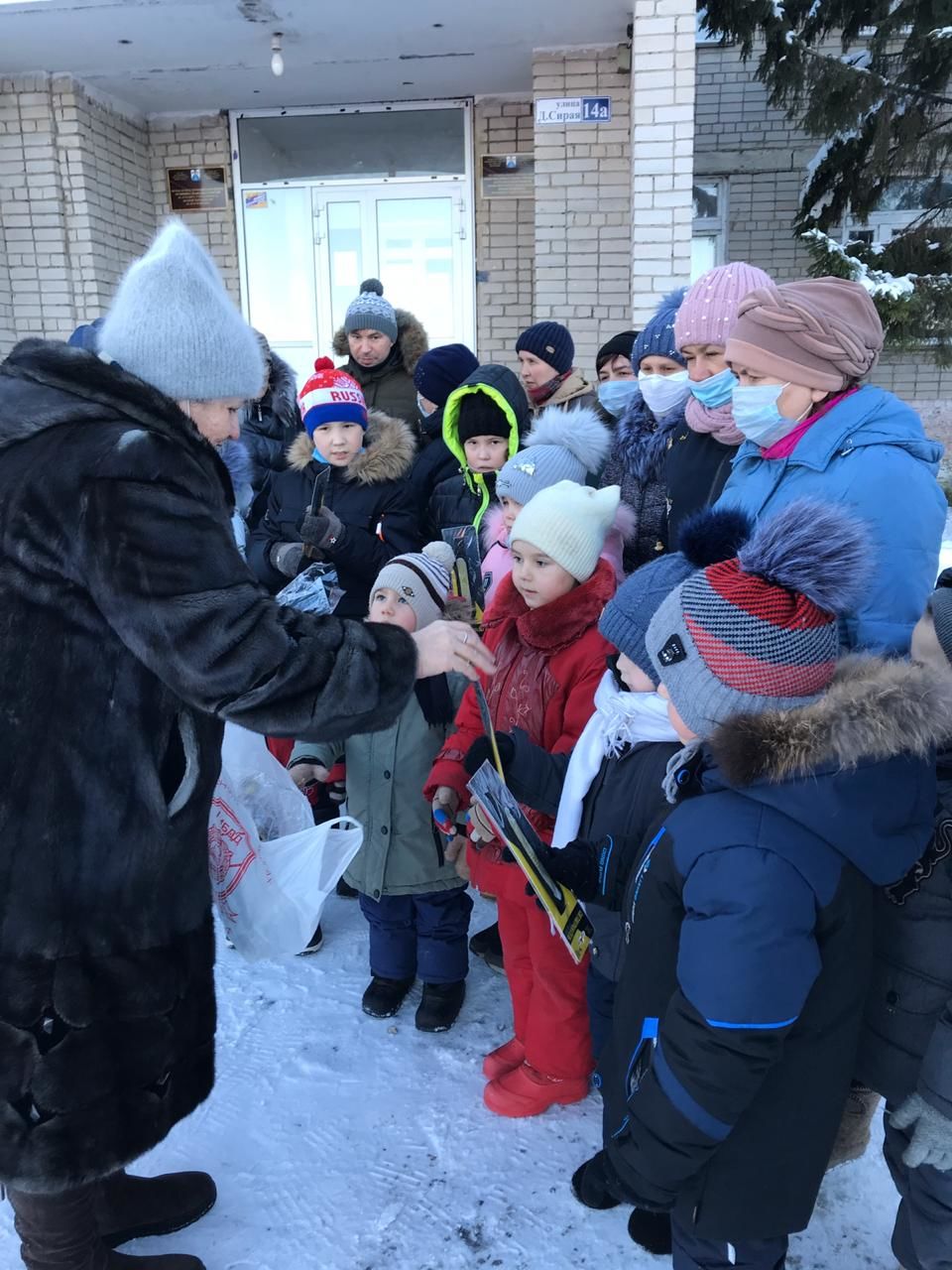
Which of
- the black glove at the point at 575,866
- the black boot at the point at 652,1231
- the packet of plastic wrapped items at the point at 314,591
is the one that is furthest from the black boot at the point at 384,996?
the packet of plastic wrapped items at the point at 314,591

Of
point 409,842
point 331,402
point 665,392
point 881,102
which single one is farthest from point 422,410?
point 881,102

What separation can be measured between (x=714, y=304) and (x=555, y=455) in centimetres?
65

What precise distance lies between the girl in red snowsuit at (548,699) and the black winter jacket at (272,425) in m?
2.15

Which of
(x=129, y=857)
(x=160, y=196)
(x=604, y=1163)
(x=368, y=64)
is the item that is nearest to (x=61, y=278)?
(x=160, y=196)

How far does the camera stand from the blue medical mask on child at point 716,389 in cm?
244

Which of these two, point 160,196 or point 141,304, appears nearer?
point 141,304

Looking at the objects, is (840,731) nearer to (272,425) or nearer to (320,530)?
(320,530)

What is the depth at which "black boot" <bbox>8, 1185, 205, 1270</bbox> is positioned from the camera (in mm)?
1565

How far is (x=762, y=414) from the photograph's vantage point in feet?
6.47

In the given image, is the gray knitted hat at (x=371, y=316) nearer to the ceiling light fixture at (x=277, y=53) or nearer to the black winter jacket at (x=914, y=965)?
the ceiling light fixture at (x=277, y=53)

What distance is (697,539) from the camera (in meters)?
1.67

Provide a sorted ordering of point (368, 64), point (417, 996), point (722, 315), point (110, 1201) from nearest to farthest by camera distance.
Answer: point (110, 1201)
point (722, 315)
point (417, 996)
point (368, 64)

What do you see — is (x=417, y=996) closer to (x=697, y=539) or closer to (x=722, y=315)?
(x=697, y=539)

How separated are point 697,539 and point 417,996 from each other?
1.74 metres
